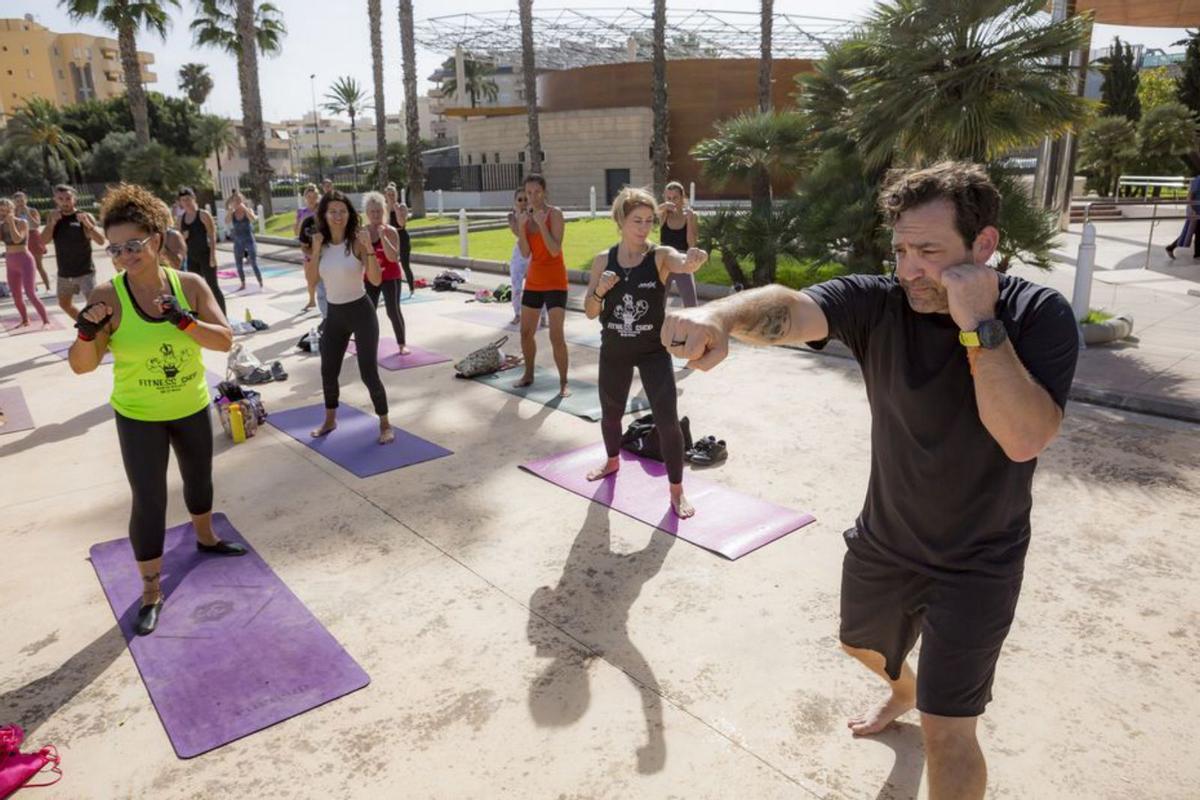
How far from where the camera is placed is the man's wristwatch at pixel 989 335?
5.96ft

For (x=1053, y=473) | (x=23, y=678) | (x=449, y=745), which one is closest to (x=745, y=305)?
(x=449, y=745)

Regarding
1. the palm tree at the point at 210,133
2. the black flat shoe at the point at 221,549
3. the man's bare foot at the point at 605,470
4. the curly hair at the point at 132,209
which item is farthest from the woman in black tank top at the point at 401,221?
the palm tree at the point at 210,133

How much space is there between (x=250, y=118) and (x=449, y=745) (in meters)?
30.2

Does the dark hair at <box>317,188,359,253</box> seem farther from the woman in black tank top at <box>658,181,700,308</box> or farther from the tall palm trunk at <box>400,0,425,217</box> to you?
the tall palm trunk at <box>400,0,425,217</box>

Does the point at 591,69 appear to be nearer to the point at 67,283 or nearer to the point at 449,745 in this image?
the point at 67,283

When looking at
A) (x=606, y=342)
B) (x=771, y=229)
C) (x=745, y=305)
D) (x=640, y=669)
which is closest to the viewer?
(x=745, y=305)

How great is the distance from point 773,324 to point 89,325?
311 cm

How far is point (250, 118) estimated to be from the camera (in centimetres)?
2817

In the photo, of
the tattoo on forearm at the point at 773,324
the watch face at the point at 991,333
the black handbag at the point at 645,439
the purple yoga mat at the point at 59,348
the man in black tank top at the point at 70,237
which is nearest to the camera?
the watch face at the point at 991,333

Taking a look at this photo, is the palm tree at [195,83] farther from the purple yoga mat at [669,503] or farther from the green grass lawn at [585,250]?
the purple yoga mat at [669,503]

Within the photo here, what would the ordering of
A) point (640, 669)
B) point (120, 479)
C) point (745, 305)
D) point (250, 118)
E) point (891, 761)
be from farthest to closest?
point (250, 118)
point (120, 479)
point (640, 669)
point (891, 761)
point (745, 305)

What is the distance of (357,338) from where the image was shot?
6199 mm

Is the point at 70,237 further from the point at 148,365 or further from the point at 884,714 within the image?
the point at 884,714

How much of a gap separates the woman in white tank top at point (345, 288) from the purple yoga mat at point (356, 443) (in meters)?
0.18
